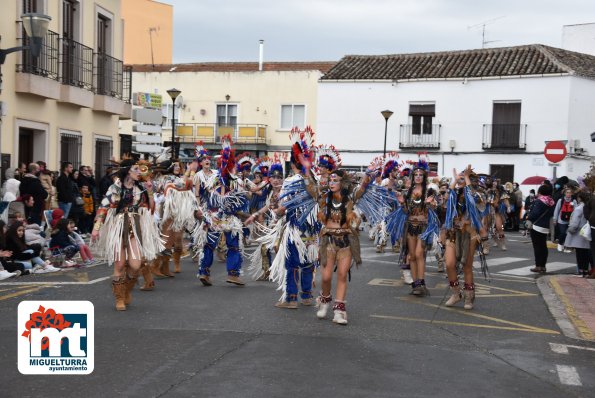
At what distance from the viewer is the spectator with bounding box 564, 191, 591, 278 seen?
1523 cm

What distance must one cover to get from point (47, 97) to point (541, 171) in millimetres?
23383

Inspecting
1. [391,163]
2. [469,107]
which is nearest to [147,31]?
[469,107]

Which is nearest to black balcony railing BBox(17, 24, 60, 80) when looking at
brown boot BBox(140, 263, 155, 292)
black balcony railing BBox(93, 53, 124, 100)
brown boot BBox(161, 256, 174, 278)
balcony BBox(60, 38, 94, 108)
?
balcony BBox(60, 38, 94, 108)

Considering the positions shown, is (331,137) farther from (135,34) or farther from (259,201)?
(259,201)

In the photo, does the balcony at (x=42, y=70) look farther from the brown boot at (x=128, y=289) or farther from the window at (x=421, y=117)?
the window at (x=421, y=117)

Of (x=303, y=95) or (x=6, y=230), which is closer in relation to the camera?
(x=6, y=230)

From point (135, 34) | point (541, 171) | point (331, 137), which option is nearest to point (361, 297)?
point (541, 171)

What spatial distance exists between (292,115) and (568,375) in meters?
37.2

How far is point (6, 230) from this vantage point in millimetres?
13469

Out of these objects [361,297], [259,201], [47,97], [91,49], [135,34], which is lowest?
[361,297]

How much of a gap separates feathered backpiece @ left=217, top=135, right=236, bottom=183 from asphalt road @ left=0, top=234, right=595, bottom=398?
1.71 m

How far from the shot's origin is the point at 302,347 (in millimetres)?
7781

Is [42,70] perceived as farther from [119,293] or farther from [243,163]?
[119,293]

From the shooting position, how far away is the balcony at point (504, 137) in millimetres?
36000
